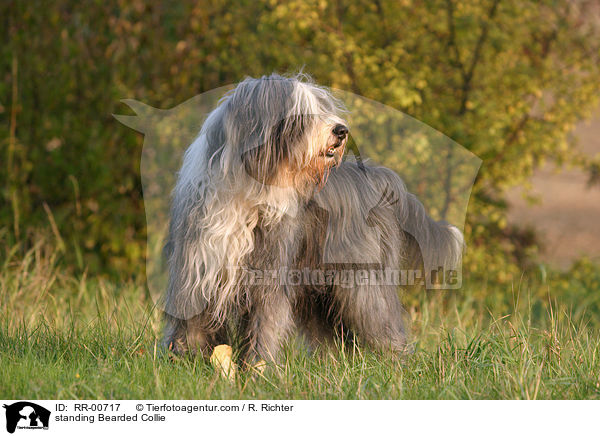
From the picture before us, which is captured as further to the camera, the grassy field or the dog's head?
the dog's head

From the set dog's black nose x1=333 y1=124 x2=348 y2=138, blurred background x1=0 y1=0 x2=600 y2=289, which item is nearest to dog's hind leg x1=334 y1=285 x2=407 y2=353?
dog's black nose x1=333 y1=124 x2=348 y2=138

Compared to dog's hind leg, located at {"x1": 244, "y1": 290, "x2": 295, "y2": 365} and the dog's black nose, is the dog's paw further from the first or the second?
the dog's black nose

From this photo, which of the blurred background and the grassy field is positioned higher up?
the blurred background

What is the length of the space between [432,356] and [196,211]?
141 cm

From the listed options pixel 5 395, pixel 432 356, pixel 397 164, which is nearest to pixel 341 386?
pixel 432 356

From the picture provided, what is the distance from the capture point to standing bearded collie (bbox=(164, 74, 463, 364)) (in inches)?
143

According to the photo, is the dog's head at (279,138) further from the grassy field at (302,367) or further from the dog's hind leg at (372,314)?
the grassy field at (302,367)

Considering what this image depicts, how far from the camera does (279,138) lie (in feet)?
12.1

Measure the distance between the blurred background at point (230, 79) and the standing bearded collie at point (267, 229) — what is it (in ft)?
8.04
